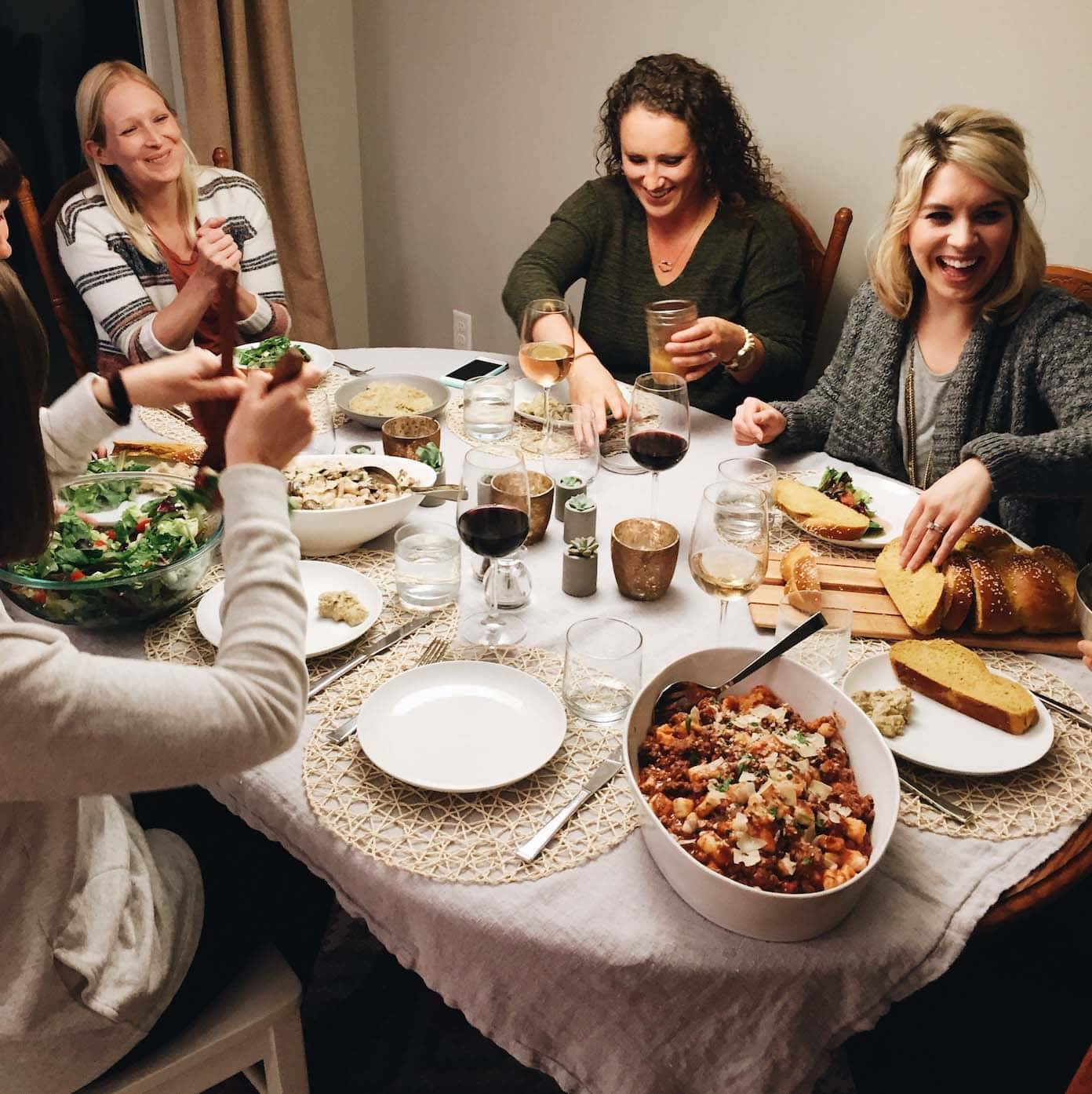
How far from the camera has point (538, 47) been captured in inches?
118

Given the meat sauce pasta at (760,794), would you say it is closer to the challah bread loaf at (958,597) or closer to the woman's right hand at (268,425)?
the challah bread loaf at (958,597)

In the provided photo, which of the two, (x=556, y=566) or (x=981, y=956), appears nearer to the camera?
(x=556, y=566)

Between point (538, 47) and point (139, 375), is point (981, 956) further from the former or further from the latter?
point (538, 47)

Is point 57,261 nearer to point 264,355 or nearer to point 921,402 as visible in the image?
point 264,355

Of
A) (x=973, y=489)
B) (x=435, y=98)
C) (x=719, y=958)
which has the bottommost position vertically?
(x=719, y=958)

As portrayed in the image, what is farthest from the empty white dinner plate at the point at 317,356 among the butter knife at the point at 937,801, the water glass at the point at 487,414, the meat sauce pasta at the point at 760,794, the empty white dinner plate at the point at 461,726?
the butter knife at the point at 937,801

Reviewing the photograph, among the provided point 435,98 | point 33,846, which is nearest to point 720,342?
point 33,846

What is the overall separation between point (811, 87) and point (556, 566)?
170 cm

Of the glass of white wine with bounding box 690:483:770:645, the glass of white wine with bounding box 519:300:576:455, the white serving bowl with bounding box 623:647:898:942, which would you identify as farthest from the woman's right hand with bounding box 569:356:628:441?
the white serving bowl with bounding box 623:647:898:942

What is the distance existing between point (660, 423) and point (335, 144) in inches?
108

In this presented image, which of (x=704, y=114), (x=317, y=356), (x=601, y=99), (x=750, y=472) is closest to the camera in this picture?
(x=750, y=472)

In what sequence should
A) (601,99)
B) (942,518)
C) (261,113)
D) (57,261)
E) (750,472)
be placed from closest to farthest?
(942,518) < (750,472) < (57,261) < (601,99) < (261,113)

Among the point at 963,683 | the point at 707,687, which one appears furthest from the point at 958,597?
the point at 707,687

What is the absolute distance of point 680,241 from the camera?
7.88ft
